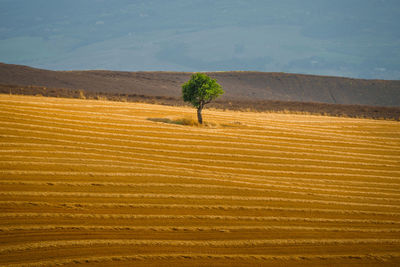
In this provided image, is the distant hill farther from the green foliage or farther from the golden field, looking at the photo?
the golden field

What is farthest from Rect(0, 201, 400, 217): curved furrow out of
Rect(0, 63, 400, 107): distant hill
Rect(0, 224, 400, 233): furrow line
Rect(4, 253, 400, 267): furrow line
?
Rect(0, 63, 400, 107): distant hill

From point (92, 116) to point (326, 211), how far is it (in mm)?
11012

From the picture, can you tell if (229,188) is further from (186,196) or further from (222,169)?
(222,169)

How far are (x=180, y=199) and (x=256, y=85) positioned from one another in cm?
6604

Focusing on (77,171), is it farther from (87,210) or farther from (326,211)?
(326,211)

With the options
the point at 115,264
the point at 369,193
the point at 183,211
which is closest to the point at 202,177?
the point at 183,211

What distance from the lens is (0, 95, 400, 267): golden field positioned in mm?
6523

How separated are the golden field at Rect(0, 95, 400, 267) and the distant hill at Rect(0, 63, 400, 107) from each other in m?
36.9

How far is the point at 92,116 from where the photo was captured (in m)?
15.4

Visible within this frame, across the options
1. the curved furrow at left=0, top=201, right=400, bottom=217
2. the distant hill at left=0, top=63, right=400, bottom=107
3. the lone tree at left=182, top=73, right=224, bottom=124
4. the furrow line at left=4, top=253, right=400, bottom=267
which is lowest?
the furrow line at left=4, top=253, right=400, bottom=267

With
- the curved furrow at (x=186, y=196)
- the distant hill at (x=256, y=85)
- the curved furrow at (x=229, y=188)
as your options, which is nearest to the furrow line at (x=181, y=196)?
the curved furrow at (x=186, y=196)

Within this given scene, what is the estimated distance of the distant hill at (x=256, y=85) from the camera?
1997 inches

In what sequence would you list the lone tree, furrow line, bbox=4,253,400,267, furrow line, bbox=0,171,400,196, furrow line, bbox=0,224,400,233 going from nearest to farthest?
furrow line, bbox=4,253,400,267 → furrow line, bbox=0,224,400,233 → furrow line, bbox=0,171,400,196 → the lone tree

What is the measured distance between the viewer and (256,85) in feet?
236
